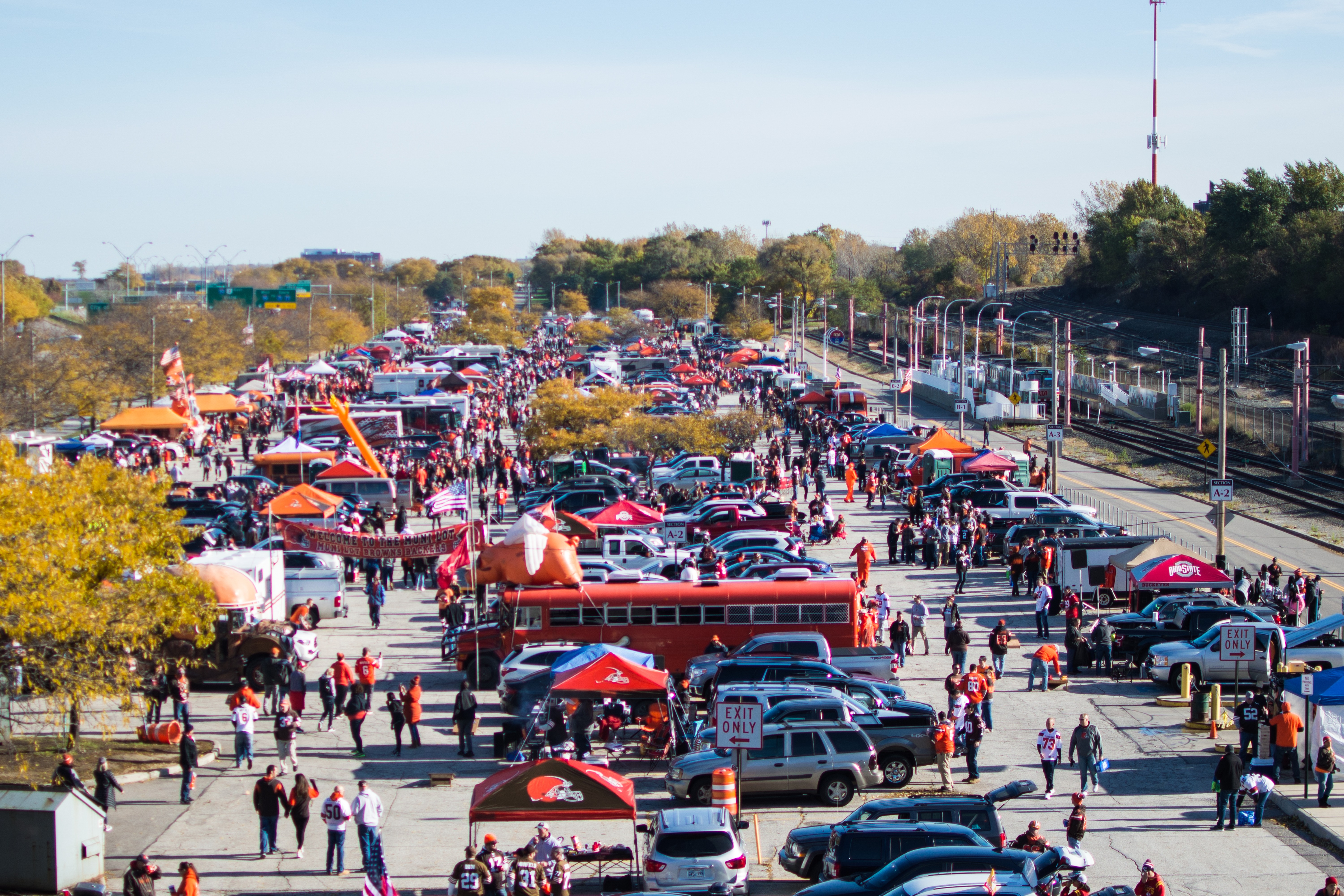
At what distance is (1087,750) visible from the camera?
62.8ft

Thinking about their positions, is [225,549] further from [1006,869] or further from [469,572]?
[1006,869]

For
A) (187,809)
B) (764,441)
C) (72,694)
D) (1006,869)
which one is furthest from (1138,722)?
(764,441)

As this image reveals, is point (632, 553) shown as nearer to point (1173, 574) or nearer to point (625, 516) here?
point (625, 516)

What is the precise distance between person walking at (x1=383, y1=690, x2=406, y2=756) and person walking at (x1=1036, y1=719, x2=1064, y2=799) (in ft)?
32.0

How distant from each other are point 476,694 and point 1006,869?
1373 cm

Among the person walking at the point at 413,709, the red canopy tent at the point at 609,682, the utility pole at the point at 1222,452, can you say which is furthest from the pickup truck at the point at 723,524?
the red canopy tent at the point at 609,682

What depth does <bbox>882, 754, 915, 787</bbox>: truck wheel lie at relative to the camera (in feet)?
65.6

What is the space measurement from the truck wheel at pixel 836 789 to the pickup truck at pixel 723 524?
19397mm

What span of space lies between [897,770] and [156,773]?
11.1 metres

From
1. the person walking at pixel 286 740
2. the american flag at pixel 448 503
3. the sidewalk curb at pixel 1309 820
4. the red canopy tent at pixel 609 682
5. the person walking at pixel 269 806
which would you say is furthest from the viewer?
the american flag at pixel 448 503

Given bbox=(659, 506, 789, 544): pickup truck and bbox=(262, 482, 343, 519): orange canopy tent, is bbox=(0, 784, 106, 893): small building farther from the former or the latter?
bbox=(659, 506, 789, 544): pickup truck

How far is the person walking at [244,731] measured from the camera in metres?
20.4

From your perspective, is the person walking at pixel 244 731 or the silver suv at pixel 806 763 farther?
the person walking at pixel 244 731

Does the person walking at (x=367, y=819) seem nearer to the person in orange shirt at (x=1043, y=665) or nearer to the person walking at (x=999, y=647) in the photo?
the person walking at (x=999, y=647)
